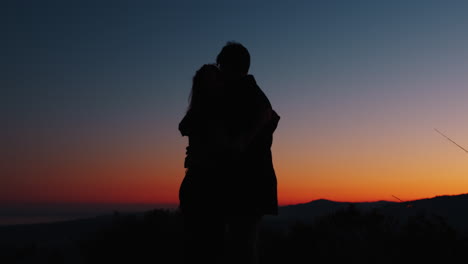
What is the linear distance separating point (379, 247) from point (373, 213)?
153 cm

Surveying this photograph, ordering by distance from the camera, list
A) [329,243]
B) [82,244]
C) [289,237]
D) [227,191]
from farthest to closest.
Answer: [82,244] < [289,237] < [329,243] < [227,191]

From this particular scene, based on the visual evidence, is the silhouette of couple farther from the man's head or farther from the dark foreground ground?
the dark foreground ground

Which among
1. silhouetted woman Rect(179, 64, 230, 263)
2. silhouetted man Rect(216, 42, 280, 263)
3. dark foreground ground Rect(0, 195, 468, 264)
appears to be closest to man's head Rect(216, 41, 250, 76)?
silhouetted man Rect(216, 42, 280, 263)

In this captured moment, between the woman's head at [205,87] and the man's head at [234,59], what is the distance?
16 cm

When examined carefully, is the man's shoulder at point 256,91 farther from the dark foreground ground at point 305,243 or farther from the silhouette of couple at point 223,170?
the dark foreground ground at point 305,243

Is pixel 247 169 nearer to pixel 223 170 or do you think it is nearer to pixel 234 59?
pixel 223 170

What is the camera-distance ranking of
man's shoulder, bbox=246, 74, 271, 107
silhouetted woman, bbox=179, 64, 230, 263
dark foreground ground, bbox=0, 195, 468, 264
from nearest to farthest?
silhouetted woman, bbox=179, 64, 230, 263, man's shoulder, bbox=246, 74, 271, 107, dark foreground ground, bbox=0, 195, 468, 264

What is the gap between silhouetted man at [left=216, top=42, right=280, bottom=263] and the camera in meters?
2.89

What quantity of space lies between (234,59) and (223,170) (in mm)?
702

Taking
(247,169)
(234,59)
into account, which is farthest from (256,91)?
(247,169)

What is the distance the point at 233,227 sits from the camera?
9.69 ft

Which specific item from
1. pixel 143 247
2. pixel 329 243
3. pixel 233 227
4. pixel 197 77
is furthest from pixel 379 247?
pixel 197 77

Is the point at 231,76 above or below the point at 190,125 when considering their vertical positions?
above

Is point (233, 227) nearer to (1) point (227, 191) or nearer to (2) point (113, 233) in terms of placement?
(1) point (227, 191)
